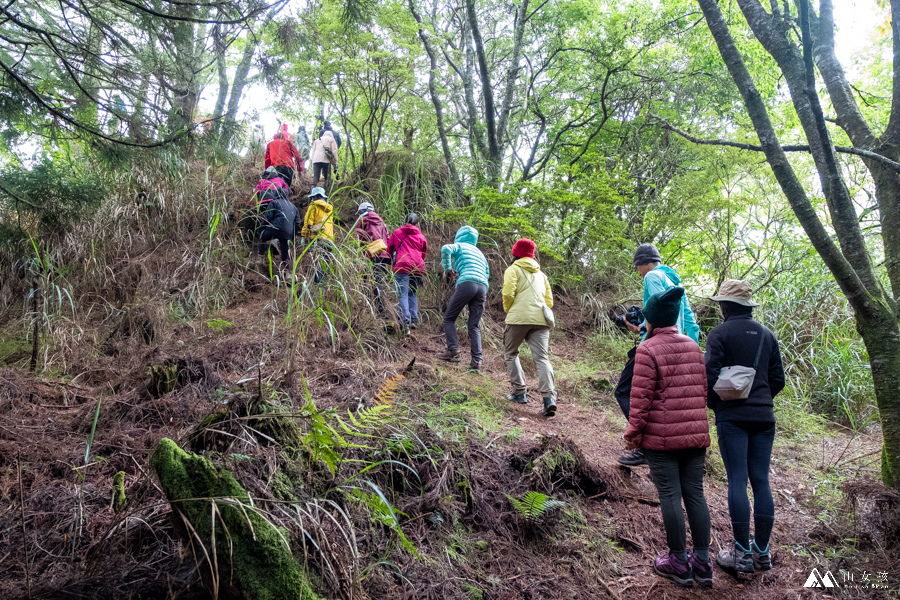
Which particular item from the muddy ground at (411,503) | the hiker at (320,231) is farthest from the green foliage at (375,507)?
the hiker at (320,231)

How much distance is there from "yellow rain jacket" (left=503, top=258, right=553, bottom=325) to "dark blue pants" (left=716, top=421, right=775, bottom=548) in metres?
2.58

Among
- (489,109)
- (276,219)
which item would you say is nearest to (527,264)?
(276,219)

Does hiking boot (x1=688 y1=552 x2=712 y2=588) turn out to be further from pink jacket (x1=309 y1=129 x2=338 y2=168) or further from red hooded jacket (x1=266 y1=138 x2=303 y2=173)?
pink jacket (x1=309 y1=129 x2=338 y2=168)

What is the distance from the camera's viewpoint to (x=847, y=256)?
3.43 meters

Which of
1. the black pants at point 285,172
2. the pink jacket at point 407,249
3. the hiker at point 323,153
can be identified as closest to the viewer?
the pink jacket at point 407,249

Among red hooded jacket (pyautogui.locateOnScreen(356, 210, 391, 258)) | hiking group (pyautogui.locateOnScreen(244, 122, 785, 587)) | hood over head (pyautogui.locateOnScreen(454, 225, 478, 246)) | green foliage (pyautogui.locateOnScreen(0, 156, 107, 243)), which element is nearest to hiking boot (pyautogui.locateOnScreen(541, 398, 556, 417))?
hiking group (pyautogui.locateOnScreen(244, 122, 785, 587))

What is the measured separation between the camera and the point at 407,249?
23.1ft

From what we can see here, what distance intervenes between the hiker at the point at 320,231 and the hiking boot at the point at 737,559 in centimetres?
400

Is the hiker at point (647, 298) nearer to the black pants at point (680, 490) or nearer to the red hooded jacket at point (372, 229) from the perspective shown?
the black pants at point (680, 490)

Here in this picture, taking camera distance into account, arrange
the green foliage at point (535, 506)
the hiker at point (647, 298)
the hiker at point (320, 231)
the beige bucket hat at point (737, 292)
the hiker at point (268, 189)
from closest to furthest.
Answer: the green foliage at point (535, 506) → the beige bucket hat at point (737, 292) → the hiker at point (647, 298) → the hiker at point (320, 231) → the hiker at point (268, 189)

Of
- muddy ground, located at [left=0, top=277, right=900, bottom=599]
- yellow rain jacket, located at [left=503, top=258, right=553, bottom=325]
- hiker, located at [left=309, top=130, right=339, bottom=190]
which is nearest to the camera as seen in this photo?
muddy ground, located at [left=0, top=277, right=900, bottom=599]

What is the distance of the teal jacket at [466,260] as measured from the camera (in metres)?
6.40

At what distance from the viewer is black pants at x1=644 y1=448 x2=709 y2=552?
114 inches

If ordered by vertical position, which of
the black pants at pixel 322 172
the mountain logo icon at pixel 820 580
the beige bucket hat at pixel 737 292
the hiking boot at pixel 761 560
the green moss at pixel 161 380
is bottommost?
the mountain logo icon at pixel 820 580
